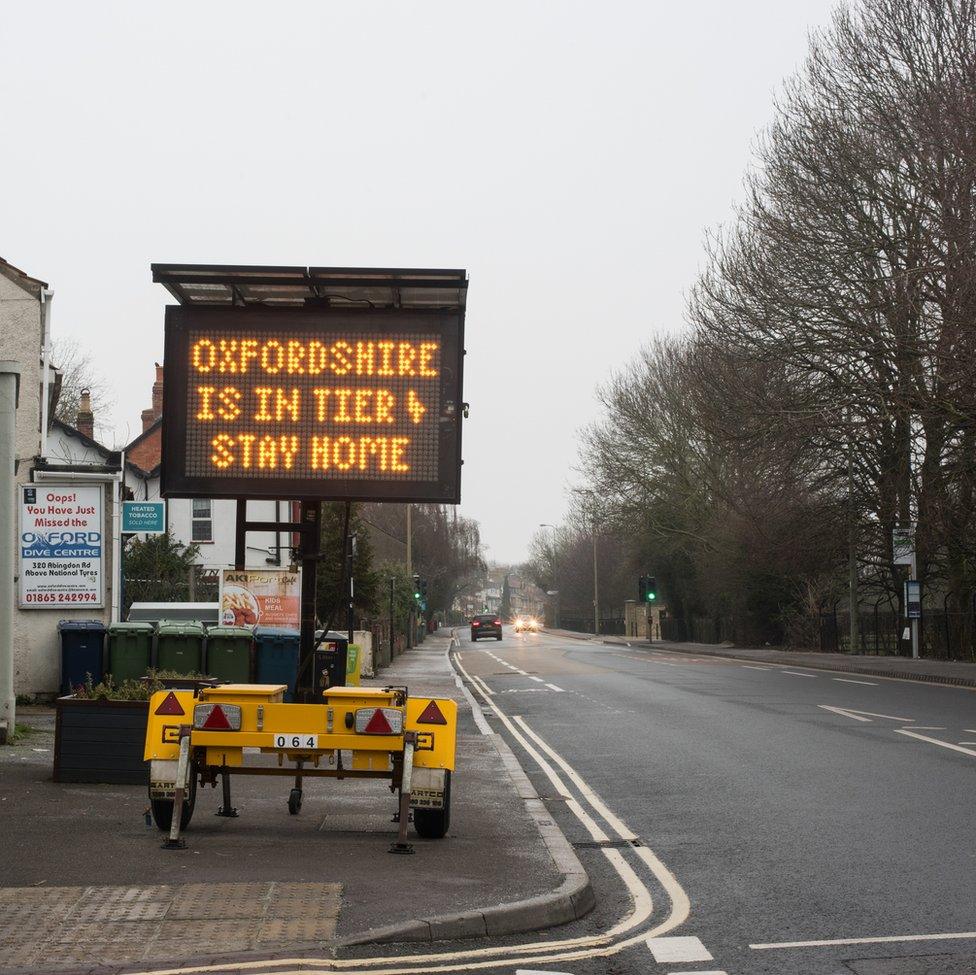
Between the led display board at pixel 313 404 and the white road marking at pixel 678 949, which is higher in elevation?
the led display board at pixel 313 404

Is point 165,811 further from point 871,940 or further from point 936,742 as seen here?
point 936,742

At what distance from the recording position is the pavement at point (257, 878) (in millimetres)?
6223

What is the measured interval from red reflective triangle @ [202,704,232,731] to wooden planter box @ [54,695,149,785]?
2904 mm

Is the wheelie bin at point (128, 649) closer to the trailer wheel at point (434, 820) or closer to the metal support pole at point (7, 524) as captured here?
the metal support pole at point (7, 524)

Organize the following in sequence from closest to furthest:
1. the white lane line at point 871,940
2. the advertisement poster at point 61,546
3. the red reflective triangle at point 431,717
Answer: the white lane line at point 871,940, the red reflective triangle at point 431,717, the advertisement poster at point 61,546

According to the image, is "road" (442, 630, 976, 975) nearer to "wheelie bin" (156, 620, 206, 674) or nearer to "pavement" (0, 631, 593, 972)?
"pavement" (0, 631, 593, 972)

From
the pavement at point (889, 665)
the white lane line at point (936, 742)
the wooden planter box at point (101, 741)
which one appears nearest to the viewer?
the wooden planter box at point (101, 741)

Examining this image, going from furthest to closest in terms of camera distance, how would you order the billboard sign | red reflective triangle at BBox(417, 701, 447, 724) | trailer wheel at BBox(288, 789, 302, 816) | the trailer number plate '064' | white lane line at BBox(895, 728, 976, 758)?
the billboard sign
white lane line at BBox(895, 728, 976, 758)
trailer wheel at BBox(288, 789, 302, 816)
red reflective triangle at BBox(417, 701, 447, 724)
the trailer number plate '064'

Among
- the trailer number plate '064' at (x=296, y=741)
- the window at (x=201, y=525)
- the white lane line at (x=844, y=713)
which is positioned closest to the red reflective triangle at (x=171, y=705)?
the trailer number plate '064' at (x=296, y=741)

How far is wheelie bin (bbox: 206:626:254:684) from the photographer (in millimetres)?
21547

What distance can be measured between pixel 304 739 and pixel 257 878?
1.32 m

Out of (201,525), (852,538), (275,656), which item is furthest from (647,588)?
(275,656)

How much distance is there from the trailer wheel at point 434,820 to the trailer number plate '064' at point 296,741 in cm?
86

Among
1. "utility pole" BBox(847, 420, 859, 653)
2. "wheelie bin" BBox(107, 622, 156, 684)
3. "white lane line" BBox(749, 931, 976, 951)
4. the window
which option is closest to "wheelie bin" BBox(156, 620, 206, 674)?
"wheelie bin" BBox(107, 622, 156, 684)
